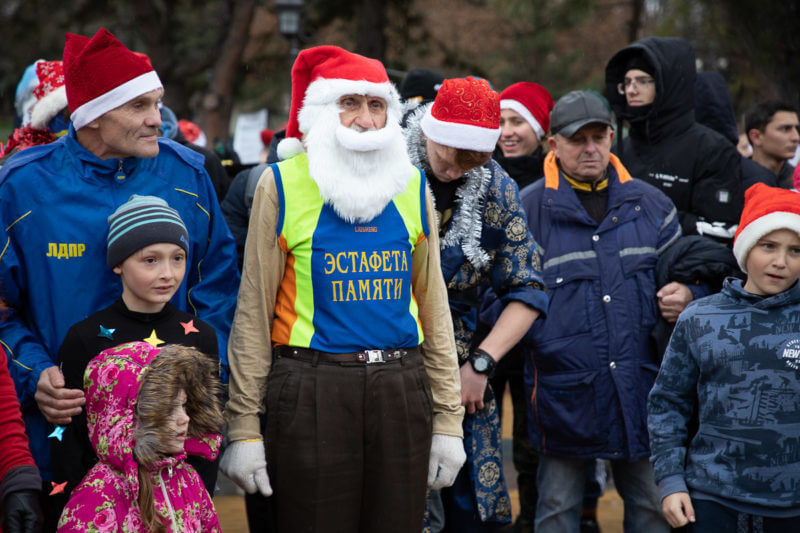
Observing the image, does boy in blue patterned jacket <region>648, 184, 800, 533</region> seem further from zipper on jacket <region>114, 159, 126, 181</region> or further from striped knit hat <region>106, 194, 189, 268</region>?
zipper on jacket <region>114, 159, 126, 181</region>

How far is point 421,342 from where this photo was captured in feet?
10.5

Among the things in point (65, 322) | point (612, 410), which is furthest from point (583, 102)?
point (65, 322)

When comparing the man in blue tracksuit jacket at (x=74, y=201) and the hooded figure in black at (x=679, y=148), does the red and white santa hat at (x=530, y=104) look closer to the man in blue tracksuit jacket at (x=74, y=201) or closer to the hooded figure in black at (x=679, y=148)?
the hooded figure in black at (x=679, y=148)

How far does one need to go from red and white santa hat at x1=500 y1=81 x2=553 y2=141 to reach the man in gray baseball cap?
1.31m

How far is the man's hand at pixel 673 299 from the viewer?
3854 mm

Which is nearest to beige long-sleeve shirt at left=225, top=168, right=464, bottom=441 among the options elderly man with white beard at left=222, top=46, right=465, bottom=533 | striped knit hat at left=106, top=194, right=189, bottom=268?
elderly man with white beard at left=222, top=46, right=465, bottom=533

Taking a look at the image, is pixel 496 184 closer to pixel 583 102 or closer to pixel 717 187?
pixel 583 102

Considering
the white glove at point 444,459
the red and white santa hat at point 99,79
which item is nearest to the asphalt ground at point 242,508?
the white glove at point 444,459

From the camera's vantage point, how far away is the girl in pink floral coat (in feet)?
8.50

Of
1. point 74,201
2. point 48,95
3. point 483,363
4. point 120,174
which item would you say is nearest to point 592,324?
point 483,363

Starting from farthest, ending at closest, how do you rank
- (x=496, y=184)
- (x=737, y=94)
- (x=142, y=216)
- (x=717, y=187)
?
(x=737, y=94), (x=717, y=187), (x=496, y=184), (x=142, y=216)

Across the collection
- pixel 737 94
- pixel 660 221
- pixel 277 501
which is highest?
pixel 737 94

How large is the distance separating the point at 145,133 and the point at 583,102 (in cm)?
209

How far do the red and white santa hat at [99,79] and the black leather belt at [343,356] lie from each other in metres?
1.03
